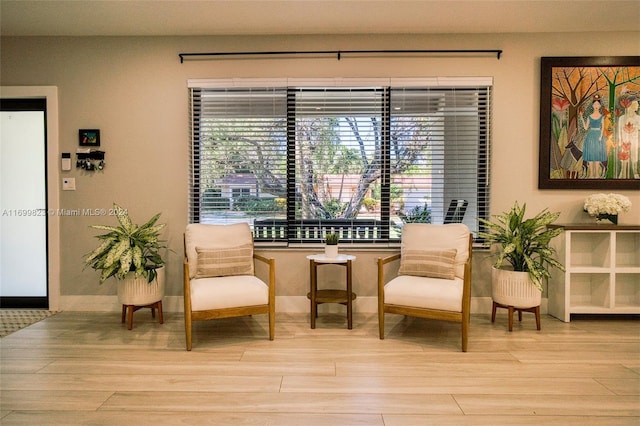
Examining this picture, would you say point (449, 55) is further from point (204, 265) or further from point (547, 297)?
point (204, 265)

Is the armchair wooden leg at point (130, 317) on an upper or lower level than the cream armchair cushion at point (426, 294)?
lower

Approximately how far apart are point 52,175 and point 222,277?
2133mm

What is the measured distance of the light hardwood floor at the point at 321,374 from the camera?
213 cm

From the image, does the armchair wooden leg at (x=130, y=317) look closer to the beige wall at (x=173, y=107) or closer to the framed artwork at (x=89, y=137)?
the beige wall at (x=173, y=107)

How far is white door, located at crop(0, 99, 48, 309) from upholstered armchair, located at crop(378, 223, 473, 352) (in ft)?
11.5

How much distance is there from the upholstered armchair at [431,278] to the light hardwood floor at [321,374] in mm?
272

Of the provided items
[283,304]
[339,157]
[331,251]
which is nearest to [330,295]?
[331,251]

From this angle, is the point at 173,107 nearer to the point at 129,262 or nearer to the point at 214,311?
the point at 129,262

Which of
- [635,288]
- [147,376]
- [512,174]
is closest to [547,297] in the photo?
[635,288]

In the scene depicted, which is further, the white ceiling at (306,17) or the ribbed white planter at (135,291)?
the ribbed white planter at (135,291)

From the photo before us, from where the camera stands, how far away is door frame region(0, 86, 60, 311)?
13.2 feet

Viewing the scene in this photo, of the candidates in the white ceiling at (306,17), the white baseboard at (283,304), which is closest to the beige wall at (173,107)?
the white baseboard at (283,304)

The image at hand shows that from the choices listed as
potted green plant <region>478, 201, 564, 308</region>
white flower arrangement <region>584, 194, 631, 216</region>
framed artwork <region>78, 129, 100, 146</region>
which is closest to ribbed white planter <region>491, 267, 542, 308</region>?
potted green plant <region>478, 201, 564, 308</region>

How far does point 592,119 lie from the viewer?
3898 millimetres
